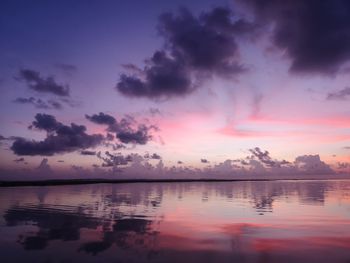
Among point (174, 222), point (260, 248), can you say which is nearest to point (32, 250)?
point (260, 248)

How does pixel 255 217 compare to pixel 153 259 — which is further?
pixel 255 217

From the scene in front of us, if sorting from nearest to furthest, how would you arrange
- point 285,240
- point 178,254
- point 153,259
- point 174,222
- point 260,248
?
point 153,259
point 178,254
point 260,248
point 285,240
point 174,222

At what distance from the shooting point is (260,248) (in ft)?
62.4

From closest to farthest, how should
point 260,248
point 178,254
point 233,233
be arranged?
1. point 178,254
2. point 260,248
3. point 233,233

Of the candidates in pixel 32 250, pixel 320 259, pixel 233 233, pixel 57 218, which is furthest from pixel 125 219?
pixel 320 259

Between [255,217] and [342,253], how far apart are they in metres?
14.1

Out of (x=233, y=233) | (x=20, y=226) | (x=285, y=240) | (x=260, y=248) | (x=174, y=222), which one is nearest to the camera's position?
(x=260, y=248)

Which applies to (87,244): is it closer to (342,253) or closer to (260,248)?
(260,248)

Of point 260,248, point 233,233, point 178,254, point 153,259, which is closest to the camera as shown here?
point 153,259

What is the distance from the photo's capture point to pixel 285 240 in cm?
2131

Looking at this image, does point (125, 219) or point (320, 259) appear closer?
point (320, 259)

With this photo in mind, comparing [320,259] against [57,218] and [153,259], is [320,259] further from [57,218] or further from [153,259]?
[57,218]

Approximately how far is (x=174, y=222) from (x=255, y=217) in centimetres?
778

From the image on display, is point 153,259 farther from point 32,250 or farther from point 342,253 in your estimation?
point 342,253
